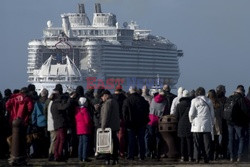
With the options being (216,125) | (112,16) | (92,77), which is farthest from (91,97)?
(112,16)

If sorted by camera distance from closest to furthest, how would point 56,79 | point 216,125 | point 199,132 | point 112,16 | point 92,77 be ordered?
point 199,132 → point 216,125 → point 56,79 → point 92,77 → point 112,16

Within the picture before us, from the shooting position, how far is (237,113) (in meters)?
19.8

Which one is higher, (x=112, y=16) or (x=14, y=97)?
(x=112, y=16)

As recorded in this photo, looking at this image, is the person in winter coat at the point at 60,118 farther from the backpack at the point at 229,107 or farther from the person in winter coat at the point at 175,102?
the backpack at the point at 229,107

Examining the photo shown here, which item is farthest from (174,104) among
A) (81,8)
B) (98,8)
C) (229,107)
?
(81,8)

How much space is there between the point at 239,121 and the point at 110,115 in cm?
263

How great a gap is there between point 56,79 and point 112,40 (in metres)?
13.2

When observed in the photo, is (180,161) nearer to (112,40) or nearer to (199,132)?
(199,132)

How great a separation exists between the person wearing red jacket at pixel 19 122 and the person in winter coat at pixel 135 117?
202 centimetres

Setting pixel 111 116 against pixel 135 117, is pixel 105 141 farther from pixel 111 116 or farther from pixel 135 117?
pixel 135 117

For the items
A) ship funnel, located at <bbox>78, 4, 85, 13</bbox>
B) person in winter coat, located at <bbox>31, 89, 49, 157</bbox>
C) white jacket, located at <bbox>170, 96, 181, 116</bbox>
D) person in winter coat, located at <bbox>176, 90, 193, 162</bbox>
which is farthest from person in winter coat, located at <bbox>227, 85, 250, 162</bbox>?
ship funnel, located at <bbox>78, 4, 85, 13</bbox>

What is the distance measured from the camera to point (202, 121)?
19.0m

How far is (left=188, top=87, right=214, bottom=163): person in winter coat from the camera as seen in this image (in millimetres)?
18938

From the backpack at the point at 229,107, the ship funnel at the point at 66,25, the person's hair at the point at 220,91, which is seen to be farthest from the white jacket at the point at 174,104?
the ship funnel at the point at 66,25
